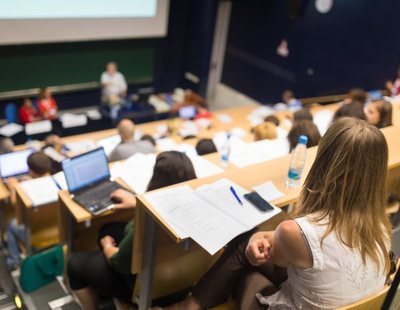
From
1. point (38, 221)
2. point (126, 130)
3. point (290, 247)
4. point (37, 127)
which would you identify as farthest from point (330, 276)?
point (37, 127)

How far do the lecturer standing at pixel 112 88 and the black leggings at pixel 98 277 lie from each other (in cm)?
486

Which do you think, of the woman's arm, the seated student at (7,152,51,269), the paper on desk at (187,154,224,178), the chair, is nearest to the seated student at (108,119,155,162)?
the seated student at (7,152,51,269)

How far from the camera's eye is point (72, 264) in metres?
2.48

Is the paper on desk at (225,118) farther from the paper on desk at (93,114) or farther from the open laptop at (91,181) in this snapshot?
the open laptop at (91,181)

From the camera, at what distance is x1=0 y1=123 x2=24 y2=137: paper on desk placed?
6.31 metres

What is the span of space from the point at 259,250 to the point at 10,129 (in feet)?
18.0

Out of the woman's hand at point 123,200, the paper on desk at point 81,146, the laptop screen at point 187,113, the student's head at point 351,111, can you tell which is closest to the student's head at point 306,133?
the student's head at point 351,111

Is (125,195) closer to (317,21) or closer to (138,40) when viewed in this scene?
(317,21)

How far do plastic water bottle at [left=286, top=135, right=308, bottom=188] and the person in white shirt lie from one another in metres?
5.23

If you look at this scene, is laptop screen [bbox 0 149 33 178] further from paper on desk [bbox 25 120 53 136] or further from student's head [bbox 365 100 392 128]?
student's head [bbox 365 100 392 128]

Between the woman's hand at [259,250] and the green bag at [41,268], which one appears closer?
the woman's hand at [259,250]

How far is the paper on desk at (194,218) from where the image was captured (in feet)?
6.00

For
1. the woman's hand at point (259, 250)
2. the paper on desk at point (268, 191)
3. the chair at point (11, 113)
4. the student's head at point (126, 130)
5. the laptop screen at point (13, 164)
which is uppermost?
the paper on desk at point (268, 191)

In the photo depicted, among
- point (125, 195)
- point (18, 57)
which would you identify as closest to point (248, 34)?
point (18, 57)
